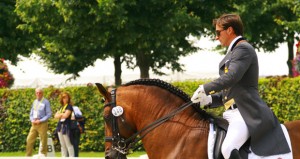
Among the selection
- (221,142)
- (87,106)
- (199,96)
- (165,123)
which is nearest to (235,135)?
(221,142)

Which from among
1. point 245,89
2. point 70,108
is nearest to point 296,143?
point 245,89

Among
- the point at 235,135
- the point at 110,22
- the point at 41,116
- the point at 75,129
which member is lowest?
the point at 75,129

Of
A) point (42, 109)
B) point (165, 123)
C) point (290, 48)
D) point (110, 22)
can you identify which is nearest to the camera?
point (165, 123)

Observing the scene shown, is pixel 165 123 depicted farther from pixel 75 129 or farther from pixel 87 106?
pixel 87 106

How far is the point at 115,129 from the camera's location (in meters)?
7.39

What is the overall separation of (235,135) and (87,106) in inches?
646

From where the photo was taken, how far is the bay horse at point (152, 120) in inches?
288

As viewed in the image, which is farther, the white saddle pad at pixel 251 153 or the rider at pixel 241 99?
the white saddle pad at pixel 251 153

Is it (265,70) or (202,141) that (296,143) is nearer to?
(202,141)

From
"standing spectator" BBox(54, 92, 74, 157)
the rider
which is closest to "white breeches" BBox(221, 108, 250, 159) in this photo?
the rider

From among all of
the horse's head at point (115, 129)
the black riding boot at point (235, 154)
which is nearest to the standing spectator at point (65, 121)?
the horse's head at point (115, 129)

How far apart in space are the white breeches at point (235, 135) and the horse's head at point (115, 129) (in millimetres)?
1001

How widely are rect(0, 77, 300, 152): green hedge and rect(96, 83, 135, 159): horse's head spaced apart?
13.4m

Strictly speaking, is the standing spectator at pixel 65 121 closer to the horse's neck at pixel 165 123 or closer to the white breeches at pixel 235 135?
the horse's neck at pixel 165 123
